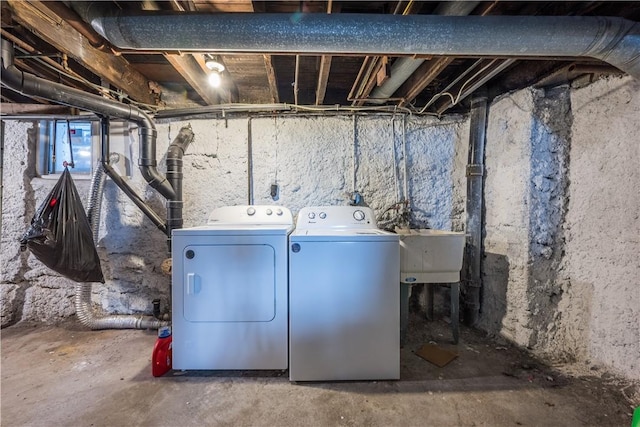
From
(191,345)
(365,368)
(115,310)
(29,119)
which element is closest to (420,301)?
(365,368)

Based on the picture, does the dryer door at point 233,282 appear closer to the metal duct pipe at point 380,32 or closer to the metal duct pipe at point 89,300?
the metal duct pipe at point 89,300

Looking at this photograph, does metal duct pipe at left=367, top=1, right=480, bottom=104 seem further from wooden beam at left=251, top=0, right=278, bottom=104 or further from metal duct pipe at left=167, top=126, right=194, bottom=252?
metal duct pipe at left=167, top=126, right=194, bottom=252

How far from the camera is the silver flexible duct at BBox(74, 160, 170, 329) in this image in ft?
7.38

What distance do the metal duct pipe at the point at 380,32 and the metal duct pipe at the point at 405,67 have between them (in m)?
0.09

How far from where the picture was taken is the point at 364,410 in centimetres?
140

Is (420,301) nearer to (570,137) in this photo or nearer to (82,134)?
(570,137)

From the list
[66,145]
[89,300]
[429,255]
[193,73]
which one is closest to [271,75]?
[193,73]

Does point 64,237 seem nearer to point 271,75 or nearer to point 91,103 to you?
point 91,103

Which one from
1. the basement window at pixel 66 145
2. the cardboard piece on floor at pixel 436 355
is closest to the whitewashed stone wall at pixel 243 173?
the basement window at pixel 66 145

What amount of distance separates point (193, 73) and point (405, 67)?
145 centimetres

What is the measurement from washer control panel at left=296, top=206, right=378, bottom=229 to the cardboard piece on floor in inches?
38.2

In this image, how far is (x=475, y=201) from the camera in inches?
88.4

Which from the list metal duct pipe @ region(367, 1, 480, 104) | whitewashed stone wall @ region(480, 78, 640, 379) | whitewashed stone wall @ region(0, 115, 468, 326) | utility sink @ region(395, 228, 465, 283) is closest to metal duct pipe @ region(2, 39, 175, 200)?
whitewashed stone wall @ region(0, 115, 468, 326)

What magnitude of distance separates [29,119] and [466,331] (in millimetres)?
4266
